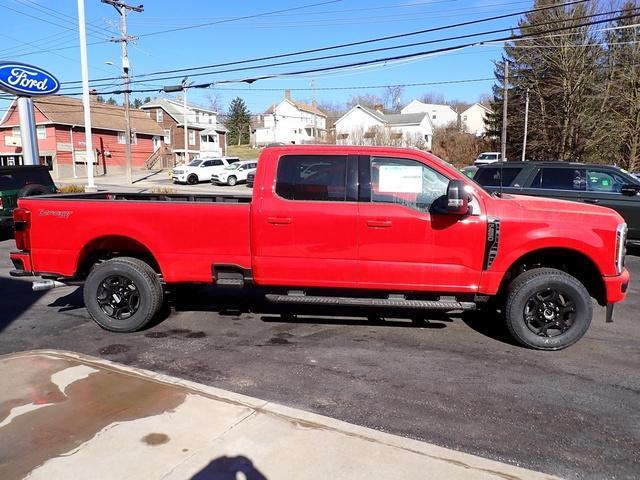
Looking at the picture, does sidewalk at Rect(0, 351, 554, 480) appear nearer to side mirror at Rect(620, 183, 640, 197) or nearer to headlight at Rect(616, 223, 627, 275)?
headlight at Rect(616, 223, 627, 275)

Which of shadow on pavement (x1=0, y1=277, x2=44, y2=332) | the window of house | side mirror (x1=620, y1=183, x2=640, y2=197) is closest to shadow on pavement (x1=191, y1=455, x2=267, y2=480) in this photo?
the window of house

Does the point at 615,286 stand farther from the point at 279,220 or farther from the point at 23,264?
the point at 23,264

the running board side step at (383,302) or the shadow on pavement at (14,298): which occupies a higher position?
the running board side step at (383,302)

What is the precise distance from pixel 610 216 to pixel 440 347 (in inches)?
81.7

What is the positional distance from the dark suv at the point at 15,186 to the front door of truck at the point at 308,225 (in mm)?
9432

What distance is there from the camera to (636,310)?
6465 millimetres

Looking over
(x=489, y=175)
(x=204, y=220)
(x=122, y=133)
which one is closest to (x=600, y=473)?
(x=204, y=220)

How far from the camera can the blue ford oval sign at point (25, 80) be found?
16.8 meters

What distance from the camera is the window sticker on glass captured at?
4965 millimetres

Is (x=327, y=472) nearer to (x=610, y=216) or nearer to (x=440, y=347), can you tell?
(x=440, y=347)

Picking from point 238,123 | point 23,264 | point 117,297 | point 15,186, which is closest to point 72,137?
point 15,186

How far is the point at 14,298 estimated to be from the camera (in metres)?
7.11

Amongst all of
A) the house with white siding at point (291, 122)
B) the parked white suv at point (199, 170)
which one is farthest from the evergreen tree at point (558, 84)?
the house with white siding at point (291, 122)

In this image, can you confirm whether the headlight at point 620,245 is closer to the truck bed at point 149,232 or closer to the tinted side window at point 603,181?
the truck bed at point 149,232
